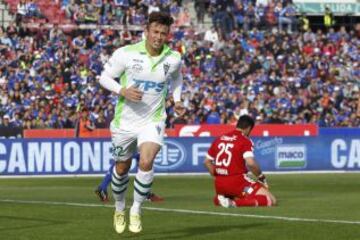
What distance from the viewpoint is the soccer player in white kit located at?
1270 centimetres

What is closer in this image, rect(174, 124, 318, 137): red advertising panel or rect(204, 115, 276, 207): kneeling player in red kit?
rect(204, 115, 276, 207): kneeling player in red kit

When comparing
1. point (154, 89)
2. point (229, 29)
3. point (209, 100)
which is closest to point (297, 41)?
point (229, 29)

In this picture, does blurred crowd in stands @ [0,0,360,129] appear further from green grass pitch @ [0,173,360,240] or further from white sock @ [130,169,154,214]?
white sock @ [130,169,154,214]

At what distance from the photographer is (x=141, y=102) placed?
1286 centimetres

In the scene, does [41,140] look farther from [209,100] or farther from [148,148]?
[148,148]

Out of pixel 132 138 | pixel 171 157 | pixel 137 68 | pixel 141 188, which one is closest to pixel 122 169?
pixel 132 138

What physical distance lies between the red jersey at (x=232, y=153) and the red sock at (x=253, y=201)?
45 centimetres

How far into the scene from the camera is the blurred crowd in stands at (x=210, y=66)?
3744 cm

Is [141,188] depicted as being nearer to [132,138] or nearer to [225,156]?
[132,138]

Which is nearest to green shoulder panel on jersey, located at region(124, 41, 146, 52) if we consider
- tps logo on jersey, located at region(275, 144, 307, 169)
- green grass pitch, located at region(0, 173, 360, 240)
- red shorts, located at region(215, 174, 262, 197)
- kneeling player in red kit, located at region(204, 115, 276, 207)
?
green grass pitch, located at region(0, 173, 360, 240)

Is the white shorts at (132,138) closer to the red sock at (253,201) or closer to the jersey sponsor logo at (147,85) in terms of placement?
the jersey sponsor logo at (147,85)

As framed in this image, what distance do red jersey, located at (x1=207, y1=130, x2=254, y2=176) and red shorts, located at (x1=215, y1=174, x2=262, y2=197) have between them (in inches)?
3.6

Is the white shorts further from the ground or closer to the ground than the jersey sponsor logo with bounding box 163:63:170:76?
closer to the ground

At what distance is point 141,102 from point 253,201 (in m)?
5.96
